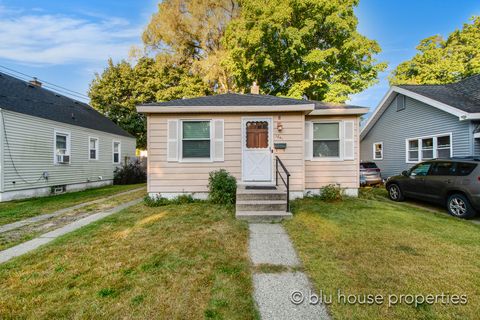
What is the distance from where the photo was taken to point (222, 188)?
6.62 m

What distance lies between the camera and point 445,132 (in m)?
9.44

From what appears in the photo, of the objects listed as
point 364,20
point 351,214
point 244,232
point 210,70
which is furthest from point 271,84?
point 244,232

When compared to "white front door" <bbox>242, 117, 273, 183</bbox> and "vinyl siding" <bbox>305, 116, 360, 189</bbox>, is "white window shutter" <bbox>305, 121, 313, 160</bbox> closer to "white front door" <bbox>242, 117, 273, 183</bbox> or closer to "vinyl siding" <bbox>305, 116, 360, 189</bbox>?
"vinyl siding" <bbox>305, 116, 360, 189</bbox>

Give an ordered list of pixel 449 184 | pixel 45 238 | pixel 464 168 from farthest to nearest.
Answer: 1. pixel 449 184
2. pixel 464 168
3. pixel 45 238

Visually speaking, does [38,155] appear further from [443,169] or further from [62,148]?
[443,169]

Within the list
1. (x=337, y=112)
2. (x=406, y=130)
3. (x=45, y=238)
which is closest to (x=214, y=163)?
(x=45, y=238)

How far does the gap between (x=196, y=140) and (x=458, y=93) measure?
12.4 metres

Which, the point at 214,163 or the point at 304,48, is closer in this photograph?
the point at 214,163

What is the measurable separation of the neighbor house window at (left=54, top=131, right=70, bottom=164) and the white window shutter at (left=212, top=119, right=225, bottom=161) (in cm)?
816

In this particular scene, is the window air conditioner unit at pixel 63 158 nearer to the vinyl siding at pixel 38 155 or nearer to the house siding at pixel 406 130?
the vinyl siding at pixel 38 155

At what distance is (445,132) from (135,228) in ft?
39.6

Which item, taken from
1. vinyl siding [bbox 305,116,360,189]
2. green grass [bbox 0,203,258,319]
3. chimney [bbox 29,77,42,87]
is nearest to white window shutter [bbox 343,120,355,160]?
vinyl siding [bbox 305,116,360,189]

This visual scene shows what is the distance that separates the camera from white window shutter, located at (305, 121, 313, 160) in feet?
25.2

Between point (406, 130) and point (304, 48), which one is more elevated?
point (304, 48)
